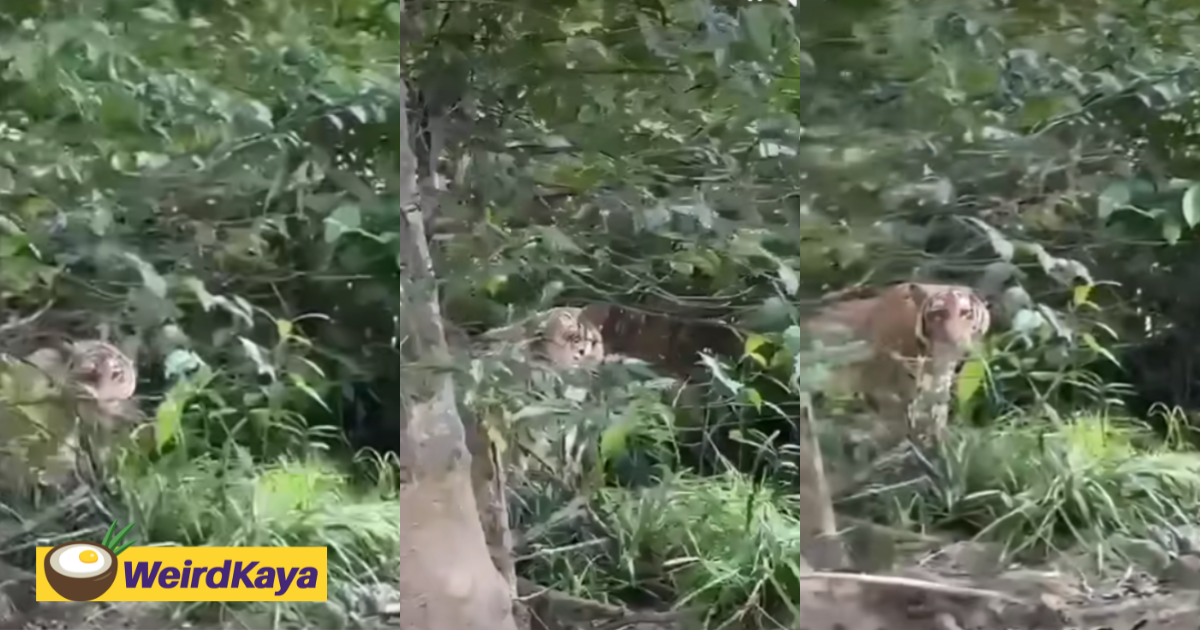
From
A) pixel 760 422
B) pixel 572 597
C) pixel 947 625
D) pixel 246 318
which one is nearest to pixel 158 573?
pixel 246 318

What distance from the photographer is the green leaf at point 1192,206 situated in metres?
1.57

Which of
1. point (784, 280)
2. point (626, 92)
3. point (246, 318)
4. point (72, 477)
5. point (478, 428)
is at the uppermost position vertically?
point (626, 92)

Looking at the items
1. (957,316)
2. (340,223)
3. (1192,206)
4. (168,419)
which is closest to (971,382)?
(957,316)

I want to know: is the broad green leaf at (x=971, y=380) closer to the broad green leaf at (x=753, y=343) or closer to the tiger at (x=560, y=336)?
the broad green leaf at (x=753, y=343)

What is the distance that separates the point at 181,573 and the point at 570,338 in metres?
A: 0.69

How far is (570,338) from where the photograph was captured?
5.27 feet

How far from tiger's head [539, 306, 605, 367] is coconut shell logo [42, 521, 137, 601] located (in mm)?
742

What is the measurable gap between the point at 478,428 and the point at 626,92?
578 millimetres

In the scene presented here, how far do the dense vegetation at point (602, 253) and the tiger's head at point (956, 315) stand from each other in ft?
0.08

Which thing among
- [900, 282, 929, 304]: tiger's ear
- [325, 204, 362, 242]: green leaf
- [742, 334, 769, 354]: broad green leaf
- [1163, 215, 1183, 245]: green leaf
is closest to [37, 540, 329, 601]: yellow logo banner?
[325, 204, 362, 242]: green leaf

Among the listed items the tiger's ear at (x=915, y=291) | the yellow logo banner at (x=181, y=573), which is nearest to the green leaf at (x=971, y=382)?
the tiger's ear at (x=915, y=291)

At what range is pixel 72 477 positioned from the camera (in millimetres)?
1556

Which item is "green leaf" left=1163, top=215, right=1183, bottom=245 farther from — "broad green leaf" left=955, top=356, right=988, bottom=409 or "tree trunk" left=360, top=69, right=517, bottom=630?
"tree trunk" left=360, top=69, right=517, bottom=630

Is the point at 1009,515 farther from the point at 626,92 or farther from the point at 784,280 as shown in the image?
the point at 626,92
